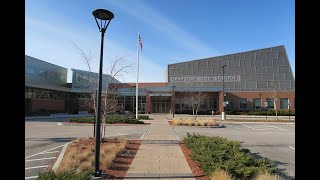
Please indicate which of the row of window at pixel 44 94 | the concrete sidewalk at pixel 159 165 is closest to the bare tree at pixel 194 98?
the row of window at pixel 44 94

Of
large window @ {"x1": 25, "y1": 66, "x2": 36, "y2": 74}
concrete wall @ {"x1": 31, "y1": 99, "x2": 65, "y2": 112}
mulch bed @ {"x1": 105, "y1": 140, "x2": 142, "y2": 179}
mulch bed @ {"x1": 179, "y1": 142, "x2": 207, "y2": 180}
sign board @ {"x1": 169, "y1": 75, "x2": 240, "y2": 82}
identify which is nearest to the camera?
mulch bed @ {"x1": 179, "y1": 142, "x2": 207, "y2": 180}

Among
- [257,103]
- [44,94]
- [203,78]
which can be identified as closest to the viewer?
[44,94]

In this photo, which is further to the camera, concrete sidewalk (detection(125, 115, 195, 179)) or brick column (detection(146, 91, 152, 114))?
brick column (detection(146, 91, 152, 114))

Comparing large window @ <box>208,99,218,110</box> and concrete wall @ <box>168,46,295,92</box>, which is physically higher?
concrete wall @ <box>168,46,295,92</box>

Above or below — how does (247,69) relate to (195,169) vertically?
above

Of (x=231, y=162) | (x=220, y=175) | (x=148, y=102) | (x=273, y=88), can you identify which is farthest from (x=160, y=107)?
(x=220, y=175)

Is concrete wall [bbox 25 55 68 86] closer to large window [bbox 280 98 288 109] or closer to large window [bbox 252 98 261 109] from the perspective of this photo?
large window [bbox 252 98 261 109]

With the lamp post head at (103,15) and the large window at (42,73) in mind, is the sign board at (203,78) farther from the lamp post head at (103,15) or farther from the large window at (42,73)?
the lamp post head at (103,15)

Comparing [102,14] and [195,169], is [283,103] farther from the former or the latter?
[102,14]

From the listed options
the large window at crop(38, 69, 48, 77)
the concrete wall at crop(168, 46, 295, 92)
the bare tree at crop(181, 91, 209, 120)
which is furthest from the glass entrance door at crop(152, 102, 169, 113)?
the large window at crop(38, 69, 48, 77)

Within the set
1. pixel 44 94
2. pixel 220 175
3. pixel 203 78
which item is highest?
pixel 203 78
